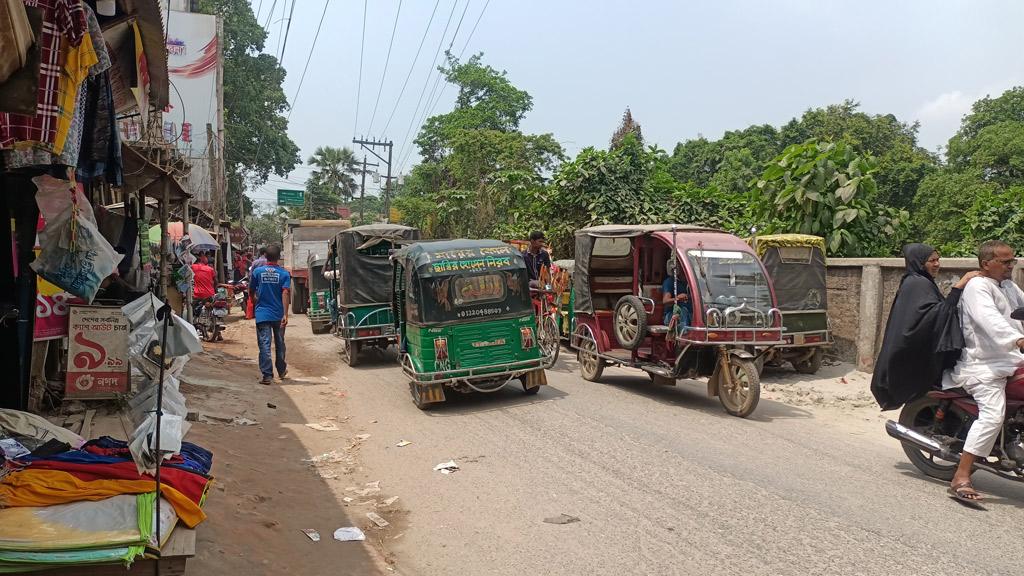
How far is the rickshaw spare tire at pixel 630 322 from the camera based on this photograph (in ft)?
32.1

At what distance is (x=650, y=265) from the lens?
11125 millimetres

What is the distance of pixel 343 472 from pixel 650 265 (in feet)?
19.6

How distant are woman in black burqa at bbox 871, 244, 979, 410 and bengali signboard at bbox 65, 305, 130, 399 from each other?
761 cm

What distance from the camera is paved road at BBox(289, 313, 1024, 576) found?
468 cm

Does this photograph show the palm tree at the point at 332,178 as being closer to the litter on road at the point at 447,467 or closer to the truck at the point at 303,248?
the truck at the point at 303,248

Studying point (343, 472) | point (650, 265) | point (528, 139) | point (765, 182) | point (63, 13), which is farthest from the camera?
point (528, 139)

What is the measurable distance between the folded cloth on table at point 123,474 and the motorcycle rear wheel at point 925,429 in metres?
5.74

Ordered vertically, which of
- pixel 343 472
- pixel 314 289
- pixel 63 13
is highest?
pixel 63 13

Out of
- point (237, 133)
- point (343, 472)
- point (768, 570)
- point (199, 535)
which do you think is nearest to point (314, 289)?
point (343, 472)

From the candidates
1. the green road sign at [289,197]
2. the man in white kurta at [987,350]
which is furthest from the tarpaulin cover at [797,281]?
the green road sign at [289,197]

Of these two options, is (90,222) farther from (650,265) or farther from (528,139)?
(528,139)

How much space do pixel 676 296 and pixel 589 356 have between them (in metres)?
2.50

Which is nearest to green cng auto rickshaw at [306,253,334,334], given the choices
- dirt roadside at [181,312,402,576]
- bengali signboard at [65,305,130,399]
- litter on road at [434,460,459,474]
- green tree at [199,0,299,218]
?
dirt roadside at [181,312,402,576]

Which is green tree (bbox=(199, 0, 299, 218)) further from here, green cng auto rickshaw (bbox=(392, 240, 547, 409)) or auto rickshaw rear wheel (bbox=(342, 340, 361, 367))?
green cng auto rickshaw (bbox=(392, 240, 547, 409))
